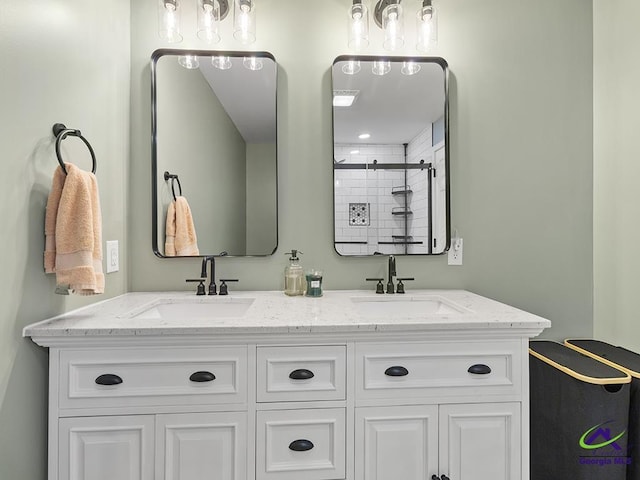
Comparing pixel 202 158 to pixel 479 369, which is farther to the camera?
pixel 202 158

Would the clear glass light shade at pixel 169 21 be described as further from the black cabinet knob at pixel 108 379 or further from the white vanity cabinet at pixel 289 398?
the black cabinet knob at pixel 108 379

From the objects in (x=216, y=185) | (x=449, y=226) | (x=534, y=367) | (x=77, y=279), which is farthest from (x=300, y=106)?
(x=534, y=367)

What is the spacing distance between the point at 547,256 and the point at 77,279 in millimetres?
2100

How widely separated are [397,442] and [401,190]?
1.14 meters

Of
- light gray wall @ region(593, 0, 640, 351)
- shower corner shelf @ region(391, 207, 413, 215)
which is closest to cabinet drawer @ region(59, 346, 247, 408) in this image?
shower corner shelf @ region(391, 207, 413, 215)

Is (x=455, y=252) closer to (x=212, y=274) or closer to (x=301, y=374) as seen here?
(x=301, y=374)

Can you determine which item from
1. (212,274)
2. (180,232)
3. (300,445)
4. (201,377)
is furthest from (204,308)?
(300,445)

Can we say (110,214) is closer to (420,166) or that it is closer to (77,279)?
(77,279)

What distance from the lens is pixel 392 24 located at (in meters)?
1.85

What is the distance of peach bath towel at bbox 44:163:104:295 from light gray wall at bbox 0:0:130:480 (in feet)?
0.17

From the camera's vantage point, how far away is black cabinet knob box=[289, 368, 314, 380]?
126 cm

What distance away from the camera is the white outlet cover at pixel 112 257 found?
1666mm

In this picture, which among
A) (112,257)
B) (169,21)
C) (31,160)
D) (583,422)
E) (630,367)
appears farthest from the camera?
(169,21)

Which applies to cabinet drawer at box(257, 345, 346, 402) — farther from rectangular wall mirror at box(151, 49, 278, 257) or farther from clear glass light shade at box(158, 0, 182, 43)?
clear glass light shade at box(158, 0, 182, 43)
